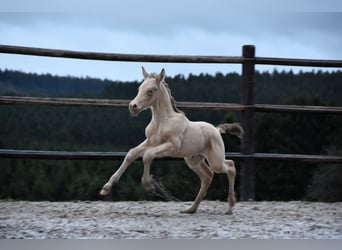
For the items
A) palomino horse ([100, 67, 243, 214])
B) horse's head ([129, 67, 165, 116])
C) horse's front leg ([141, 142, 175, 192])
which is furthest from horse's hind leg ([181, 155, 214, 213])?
horse's head ([129, 67, 165, 116])

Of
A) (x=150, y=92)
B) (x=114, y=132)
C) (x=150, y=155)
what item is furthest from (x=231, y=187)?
(x=114, y=132)

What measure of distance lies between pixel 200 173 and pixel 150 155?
547 mm

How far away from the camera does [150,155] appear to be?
10.1ft

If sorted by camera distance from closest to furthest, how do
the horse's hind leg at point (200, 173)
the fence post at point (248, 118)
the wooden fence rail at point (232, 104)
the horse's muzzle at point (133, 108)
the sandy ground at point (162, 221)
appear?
1. the sandy ground at point (162, 221)
2. the horse's muzzle at point (133, 108)
3. the horse's hind leg at point (200, 173)
4. the wooden fence rail at point (232, 104)
5. the fence post at point (248, 118)

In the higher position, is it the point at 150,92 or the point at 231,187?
A: the point at 150,92

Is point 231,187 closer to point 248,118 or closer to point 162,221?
point 162,221

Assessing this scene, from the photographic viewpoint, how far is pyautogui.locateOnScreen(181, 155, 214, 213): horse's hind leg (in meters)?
3.47

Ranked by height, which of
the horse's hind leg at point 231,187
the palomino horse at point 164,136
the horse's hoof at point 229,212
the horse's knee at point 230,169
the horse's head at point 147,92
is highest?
the horse's head at point 147,92

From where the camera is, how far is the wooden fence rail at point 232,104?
13.2 feet

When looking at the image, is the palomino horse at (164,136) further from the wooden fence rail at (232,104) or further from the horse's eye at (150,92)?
the wooden fence rail at (232,104)

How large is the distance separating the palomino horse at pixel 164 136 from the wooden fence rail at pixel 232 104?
0.77 m

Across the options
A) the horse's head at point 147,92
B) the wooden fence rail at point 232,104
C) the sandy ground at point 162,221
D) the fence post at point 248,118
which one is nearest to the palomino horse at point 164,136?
the horse's head at point 147,92

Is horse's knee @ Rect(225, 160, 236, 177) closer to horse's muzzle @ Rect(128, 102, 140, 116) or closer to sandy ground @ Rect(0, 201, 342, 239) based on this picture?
sandy ground @ Rect(0, 201, 342, 239)

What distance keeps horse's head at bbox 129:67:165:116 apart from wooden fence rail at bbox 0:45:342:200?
847 millimetres
